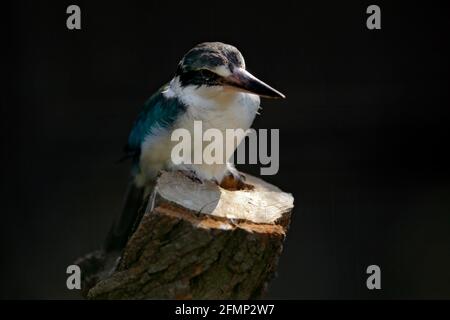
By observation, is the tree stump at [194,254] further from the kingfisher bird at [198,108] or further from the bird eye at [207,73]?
the bird eye at [207,73]

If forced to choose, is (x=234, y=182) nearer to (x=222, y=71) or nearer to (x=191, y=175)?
(x=191, y=175)

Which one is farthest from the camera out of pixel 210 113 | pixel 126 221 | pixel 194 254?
pixel 126 221

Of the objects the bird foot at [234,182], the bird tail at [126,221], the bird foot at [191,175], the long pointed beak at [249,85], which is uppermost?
the long pointed beak at [249,85]

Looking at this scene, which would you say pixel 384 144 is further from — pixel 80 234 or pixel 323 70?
pixel 80 234

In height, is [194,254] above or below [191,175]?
below

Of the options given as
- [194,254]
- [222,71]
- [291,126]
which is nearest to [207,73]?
[222,71]

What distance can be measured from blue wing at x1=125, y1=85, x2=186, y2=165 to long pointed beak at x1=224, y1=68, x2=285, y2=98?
0.20 meters

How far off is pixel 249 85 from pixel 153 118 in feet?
1.24

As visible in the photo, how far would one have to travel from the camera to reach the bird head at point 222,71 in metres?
2.11

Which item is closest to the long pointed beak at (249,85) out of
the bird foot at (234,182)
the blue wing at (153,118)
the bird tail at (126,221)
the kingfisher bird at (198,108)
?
the kingfisher bird at (198,108)

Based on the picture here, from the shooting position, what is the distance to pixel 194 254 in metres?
1.81

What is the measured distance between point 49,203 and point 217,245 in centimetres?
227

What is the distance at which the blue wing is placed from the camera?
226 centimetres

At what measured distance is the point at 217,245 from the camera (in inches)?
70.8
